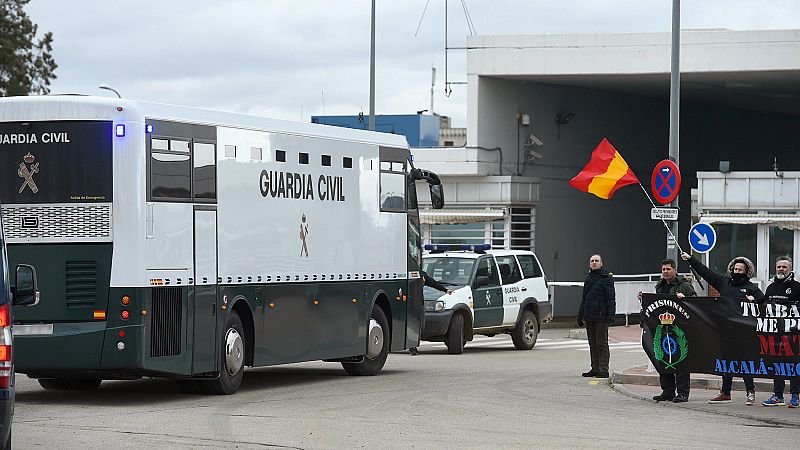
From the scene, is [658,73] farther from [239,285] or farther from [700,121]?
[239,285]

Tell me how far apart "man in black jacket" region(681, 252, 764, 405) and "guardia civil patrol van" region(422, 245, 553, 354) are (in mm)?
9457

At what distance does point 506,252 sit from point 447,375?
26.3 feet

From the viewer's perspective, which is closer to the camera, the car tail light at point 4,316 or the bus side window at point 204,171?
the car tail light at point 4,316

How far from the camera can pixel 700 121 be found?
2181 inches

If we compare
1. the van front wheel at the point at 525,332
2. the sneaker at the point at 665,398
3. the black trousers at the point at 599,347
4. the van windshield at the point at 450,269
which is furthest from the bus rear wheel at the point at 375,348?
the van front wheel at the point at 525,332

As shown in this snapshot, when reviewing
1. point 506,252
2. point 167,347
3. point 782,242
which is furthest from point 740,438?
point 782,242

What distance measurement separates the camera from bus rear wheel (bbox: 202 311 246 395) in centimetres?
1817

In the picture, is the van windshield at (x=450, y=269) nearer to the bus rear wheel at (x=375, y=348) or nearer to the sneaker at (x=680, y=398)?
the bus rear wheel at (x=375, y=348)

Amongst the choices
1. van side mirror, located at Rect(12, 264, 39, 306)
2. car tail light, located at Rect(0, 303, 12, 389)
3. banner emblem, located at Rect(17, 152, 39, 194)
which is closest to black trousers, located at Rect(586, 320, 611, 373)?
banner emblem, located at Rect(17, 152, 39, 194)

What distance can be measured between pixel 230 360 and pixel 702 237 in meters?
10.5

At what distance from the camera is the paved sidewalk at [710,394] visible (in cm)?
1669

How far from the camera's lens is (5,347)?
10633 mm

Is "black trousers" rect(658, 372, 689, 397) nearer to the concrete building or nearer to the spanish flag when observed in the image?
the spanish flag

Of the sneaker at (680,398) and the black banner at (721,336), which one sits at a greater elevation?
the black banner at (721,336)
